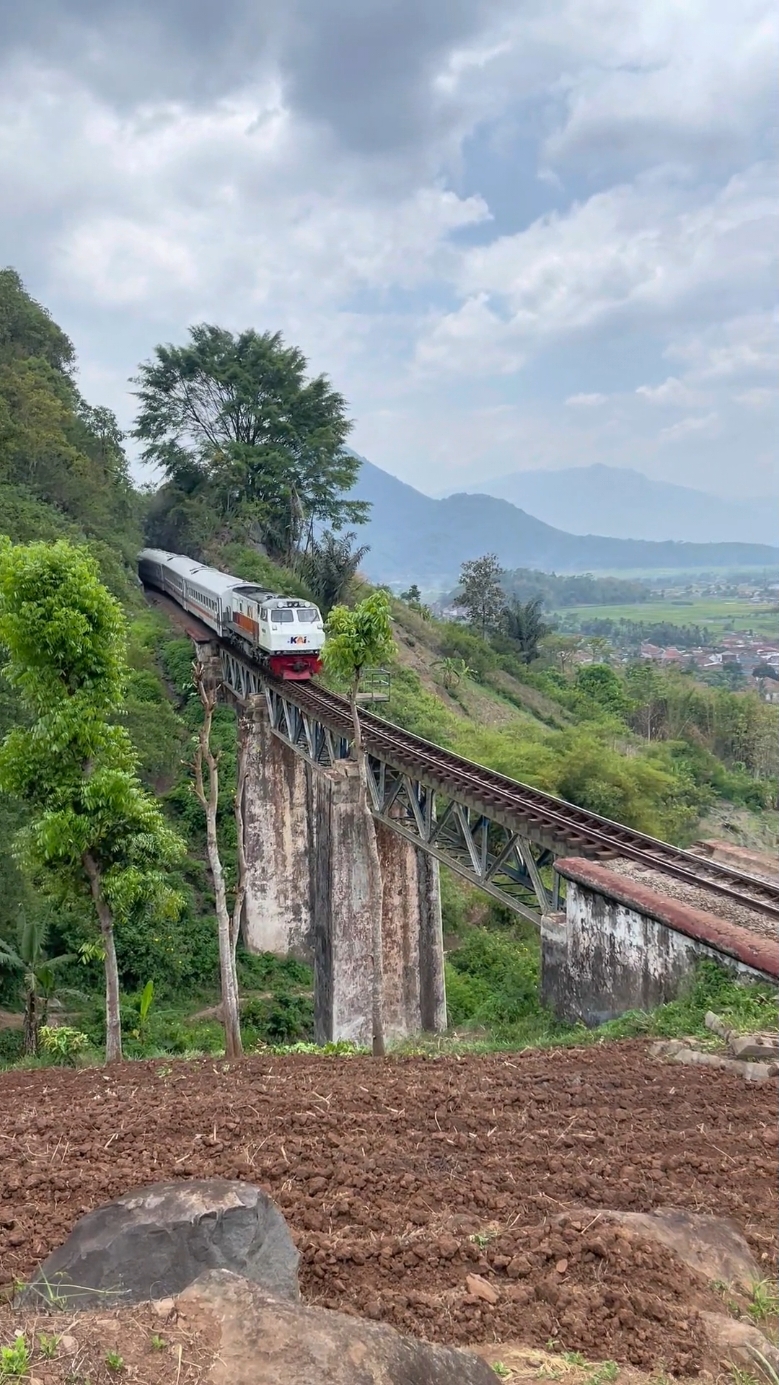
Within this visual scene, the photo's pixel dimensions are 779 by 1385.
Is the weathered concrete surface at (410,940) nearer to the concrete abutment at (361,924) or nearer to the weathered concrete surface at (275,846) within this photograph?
the concrete abutment at (361,924)

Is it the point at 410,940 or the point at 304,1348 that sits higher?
the point at 304,1348

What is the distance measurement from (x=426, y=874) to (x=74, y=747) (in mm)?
10517

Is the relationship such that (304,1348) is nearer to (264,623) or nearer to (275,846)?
(264,623)

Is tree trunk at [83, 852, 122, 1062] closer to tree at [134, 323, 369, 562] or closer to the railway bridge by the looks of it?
the railway bridge

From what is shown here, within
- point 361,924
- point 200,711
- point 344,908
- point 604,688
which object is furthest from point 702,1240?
point 604,688

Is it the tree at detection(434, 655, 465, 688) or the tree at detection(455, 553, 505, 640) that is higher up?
the tree at detection(455, 553, 505, 640)

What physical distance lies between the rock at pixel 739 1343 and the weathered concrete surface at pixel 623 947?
492cm

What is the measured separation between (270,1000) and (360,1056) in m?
12.4

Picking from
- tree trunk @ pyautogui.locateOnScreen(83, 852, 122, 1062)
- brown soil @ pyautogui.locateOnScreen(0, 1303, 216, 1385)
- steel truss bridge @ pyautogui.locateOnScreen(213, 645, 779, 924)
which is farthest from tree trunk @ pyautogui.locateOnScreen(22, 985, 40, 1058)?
brown soil @ pyautogui.locateOnScreen(0, 1303, 216, 1385)

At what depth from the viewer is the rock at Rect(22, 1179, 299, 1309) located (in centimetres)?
377

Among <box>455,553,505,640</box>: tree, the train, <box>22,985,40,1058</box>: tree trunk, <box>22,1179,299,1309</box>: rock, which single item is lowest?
<box>22,985,40,1058</box>: tree trunk

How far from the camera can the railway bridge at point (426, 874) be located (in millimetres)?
10312

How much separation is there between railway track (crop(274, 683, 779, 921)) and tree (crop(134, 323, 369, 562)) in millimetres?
26692

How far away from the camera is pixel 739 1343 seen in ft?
12.8
